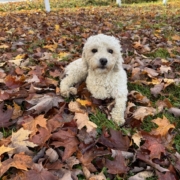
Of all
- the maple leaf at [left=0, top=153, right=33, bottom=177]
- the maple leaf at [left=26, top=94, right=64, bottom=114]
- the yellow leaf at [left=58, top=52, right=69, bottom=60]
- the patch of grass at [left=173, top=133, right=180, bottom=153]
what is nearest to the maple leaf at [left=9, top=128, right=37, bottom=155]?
the maple leaf at [left=0, top=153, right=33, bottom=177]

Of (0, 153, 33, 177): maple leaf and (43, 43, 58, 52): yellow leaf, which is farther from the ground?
(0, 153, 33, 177): maple leaf

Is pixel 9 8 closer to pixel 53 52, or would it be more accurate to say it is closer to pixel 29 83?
pixel 53 52

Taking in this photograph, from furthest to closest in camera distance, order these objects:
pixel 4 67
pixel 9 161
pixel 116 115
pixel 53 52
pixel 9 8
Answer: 1. pixel 9 8
2. pixel 53 52
3. pixel 4 67
4. pixel 116 115
5. pixel 9 161

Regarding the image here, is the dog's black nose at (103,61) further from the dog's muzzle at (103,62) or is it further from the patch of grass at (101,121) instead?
the patch of grass at (101,121)

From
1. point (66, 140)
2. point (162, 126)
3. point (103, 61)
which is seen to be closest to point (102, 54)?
point (103, 61)

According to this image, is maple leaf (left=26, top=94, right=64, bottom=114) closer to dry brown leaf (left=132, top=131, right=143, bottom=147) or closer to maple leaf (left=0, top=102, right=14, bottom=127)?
maple leaf (left=0, top=102, right=14, bottom=127)

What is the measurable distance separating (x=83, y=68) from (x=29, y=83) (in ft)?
2.53

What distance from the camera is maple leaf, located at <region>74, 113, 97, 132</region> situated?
2832 millimetres

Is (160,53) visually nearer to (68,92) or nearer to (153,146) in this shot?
(68,92)

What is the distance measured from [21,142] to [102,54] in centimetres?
145

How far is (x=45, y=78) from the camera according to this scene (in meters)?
3.96

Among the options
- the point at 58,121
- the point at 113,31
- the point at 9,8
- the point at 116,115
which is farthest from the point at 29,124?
the point at 9,8

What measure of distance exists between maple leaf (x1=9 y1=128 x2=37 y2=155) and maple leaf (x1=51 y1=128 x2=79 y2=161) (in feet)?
0.75

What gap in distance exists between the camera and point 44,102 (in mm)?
3123
